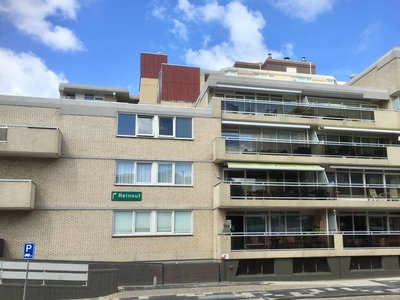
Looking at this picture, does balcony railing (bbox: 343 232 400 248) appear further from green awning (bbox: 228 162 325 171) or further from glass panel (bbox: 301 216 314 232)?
green awning (bbox: 228 162 325 171)

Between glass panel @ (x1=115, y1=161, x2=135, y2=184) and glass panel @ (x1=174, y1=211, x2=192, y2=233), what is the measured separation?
3.18 metres

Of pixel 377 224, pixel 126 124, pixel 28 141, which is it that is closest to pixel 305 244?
pixel 377 224

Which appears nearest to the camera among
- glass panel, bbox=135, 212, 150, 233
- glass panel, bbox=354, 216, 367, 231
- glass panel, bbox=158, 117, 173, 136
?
glass panel, bbox=135, 212, 150, 233

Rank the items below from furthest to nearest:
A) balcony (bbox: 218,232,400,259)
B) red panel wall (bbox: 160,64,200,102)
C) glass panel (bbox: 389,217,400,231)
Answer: red panel wall (bbox: 160,64,200,102) → glass panel (bbox: 389,217,400,231) → balcony (bbox: 218,232,400,259)

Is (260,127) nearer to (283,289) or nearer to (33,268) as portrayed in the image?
(283,289)

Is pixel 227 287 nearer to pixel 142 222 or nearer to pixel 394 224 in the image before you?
pixel 142 222

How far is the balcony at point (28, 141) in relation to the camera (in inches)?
739

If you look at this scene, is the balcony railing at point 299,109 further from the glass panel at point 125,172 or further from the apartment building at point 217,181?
the glass panel at point 125,172

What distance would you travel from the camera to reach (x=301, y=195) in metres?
22.1

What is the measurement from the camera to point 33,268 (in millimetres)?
15867

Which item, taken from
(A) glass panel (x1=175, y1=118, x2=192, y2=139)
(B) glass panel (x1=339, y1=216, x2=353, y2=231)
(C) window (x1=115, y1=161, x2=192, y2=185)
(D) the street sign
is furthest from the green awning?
(D) the street sign

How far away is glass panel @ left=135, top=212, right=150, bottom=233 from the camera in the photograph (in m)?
20.8

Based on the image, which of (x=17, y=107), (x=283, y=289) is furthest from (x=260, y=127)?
(x=17, y=107)

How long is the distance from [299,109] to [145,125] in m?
9.67
